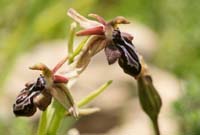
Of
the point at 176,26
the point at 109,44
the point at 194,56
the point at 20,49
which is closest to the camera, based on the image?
the point at 109,44

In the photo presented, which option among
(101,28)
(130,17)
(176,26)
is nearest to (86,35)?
(101,28)

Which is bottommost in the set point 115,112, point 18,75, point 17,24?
point 115,112

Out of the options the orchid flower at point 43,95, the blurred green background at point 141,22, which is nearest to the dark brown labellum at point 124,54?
the orchid flower at point 43,95

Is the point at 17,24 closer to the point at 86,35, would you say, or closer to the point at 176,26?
the point at 176,26

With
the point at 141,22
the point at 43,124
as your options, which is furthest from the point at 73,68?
the point at 141,22

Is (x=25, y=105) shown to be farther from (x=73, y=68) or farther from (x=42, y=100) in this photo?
(x=73, y=68)

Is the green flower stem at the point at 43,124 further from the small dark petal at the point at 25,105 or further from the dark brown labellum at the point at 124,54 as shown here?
the dark brown labellum at the point at 124,54
